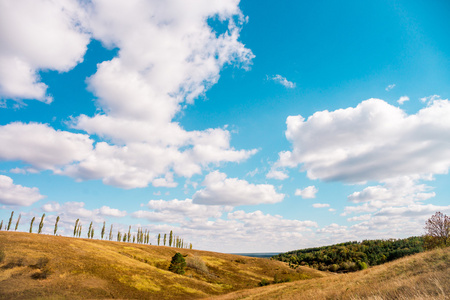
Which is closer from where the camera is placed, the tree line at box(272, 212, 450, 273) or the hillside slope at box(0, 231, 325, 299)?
the hillside slope at box(0, 231, 325, 299)

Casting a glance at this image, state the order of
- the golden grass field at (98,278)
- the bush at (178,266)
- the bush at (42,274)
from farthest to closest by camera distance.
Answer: the bush at (178,266) < the bush at (42,274) < the golden grass field at (98,278)

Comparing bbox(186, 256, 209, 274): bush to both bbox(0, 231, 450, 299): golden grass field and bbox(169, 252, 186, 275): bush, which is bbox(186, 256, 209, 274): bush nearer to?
bbox(0, 231, 450, 299): golden grass field

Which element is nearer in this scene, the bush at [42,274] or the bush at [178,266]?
the bush at [42,274]

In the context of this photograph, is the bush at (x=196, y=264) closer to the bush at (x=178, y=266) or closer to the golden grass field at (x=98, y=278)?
the golden grass field at (x=98, y=278)

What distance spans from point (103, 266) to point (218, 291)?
28.3m

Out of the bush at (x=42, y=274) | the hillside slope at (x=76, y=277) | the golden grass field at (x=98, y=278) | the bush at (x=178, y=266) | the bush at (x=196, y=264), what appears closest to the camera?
the golden grass field at (x=98, y=278)

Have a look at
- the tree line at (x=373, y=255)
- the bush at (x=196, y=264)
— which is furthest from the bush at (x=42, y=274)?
the tree line at (x=373, y=255)

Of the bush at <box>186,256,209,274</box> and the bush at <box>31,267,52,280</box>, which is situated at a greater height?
the bush at <box>31,267,52,280</box>

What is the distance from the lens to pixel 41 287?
35250 mm

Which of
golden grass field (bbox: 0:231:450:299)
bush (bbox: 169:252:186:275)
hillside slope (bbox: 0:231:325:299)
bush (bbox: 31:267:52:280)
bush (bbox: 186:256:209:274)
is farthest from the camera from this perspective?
bush (bbox: 186:256:209:274)

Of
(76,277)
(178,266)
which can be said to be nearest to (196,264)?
(178,266)

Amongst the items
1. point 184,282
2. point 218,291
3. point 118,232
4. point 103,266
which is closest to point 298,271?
point 218,291

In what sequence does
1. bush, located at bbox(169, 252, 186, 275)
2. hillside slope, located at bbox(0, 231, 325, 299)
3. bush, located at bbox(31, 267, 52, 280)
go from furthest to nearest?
bush, located at bbox(169, 252, 186, 275) < bush, located at bbox(31, 267, 52, 280) < hillside slope, located at bbox(0, 231, 325, 299)

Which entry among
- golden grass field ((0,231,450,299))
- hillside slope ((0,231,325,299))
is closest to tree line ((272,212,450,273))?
golden grass field ((0,231,450,299))
